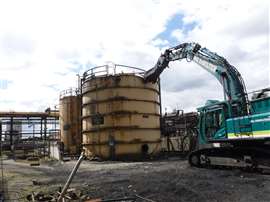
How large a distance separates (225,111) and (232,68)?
8.12 feet

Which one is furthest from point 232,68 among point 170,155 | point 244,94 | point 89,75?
point 89,75

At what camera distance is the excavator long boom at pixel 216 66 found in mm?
14018

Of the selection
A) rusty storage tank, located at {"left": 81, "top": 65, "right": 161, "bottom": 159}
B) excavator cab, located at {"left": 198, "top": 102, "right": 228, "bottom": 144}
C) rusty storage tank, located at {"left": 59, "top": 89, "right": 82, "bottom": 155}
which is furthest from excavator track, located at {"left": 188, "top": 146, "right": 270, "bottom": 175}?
rusty storage tank, located at {"left": 59, "top": 89, "right": 82, "bottom": 155}

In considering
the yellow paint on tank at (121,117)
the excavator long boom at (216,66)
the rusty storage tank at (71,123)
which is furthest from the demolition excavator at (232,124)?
the rusty storage tank at (71,123)

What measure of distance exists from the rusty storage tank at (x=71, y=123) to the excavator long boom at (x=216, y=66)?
1004 centimetres

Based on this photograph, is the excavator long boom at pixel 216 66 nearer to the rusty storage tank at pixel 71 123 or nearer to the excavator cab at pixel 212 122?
the excavator cab at pixel 212 122

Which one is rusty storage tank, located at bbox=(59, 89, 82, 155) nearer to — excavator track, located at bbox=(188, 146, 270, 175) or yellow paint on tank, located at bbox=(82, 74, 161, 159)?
yellow paint on tank, located at bbox=(82, 74, 161, 159)

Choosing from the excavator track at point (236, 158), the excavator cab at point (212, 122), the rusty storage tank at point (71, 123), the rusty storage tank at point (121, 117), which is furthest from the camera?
the rusty storage tank at point (71, 123)

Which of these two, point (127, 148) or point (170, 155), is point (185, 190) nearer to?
point (127, 148)

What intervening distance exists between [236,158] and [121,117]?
417 inches

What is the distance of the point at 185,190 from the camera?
29.7ft

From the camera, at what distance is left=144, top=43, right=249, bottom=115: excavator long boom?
14.0 m

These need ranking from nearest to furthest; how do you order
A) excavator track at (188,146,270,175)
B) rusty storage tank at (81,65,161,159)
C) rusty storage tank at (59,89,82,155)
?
excavator track at (188,146,270,175) → rusty storage tank at (81,65,161,159) → rusty storage tank at (59,89,82,155)

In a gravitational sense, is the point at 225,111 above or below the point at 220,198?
above
